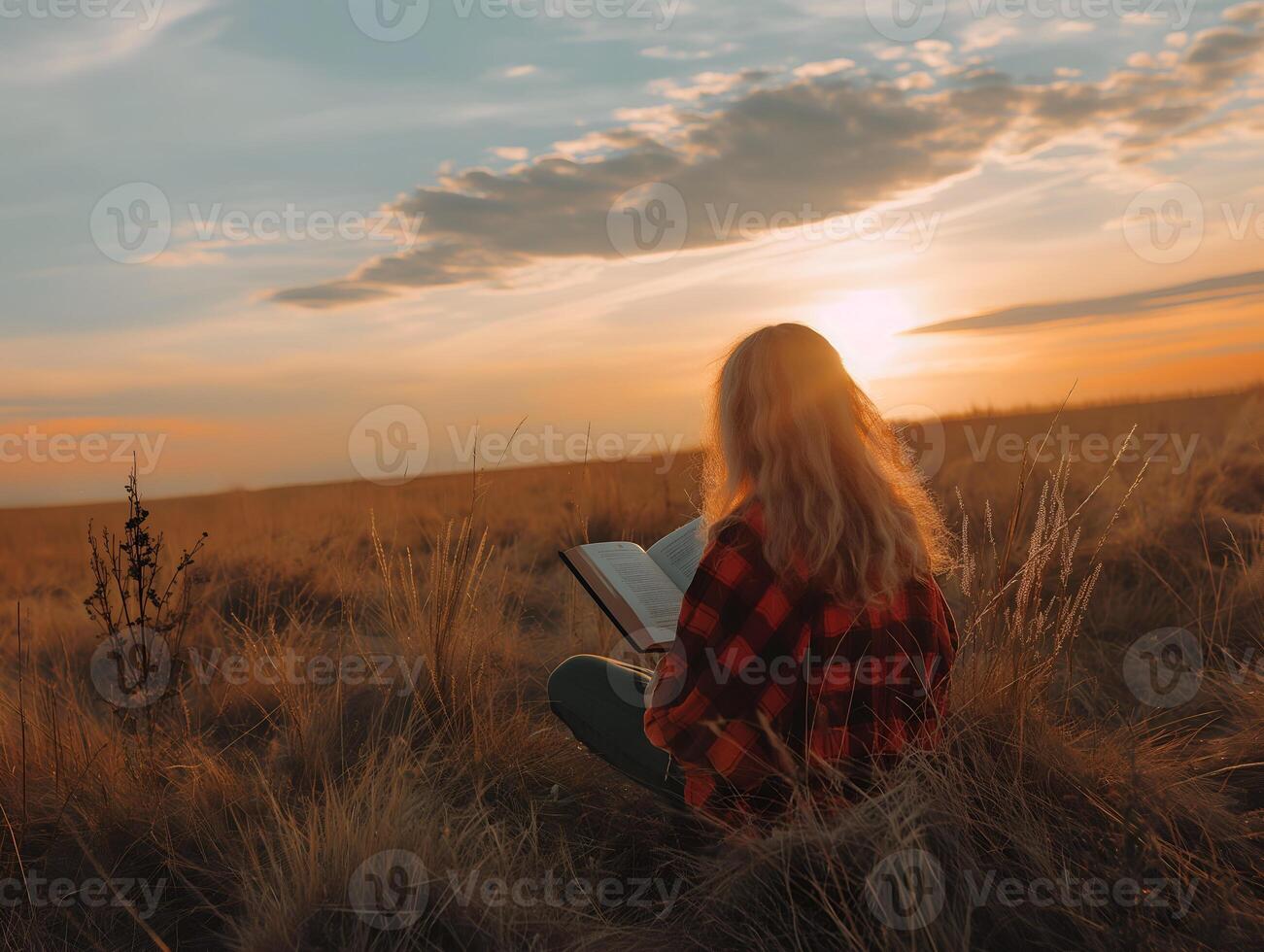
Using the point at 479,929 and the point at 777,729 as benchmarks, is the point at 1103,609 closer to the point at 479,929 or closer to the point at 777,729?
the point at 777,729

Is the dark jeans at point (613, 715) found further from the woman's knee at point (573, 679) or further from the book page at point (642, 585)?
the book page at point (642, 585)

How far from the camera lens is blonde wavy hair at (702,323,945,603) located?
2076mm

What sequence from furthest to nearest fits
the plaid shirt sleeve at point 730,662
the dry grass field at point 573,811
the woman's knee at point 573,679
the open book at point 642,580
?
the woman's knee at point 573,679 < the open book at point 642,580 < the plaid shirt sleeve at point 730,662 < the dry grass field at point 573,811

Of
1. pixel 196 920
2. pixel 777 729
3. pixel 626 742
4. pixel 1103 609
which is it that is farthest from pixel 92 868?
pixel 1103 609

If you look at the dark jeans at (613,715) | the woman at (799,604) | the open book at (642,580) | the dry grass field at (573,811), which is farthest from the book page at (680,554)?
Result: the dry grass field at (573,811)

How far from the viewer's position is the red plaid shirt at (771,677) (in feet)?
6.75

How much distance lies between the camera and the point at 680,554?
2.65 meters

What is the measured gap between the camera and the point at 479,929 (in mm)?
2094

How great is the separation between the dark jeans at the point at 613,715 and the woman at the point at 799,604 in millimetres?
340

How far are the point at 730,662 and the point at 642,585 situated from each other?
19.4 inches

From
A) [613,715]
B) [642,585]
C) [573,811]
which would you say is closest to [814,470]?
[642,585]

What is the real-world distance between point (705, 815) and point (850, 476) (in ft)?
3.00

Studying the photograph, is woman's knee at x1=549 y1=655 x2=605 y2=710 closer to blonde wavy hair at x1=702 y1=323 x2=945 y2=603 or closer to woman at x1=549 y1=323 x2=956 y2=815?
woman at x1=549 y1=323 x2=956 y2=815

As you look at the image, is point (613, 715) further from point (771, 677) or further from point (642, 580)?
point (771, 677)
